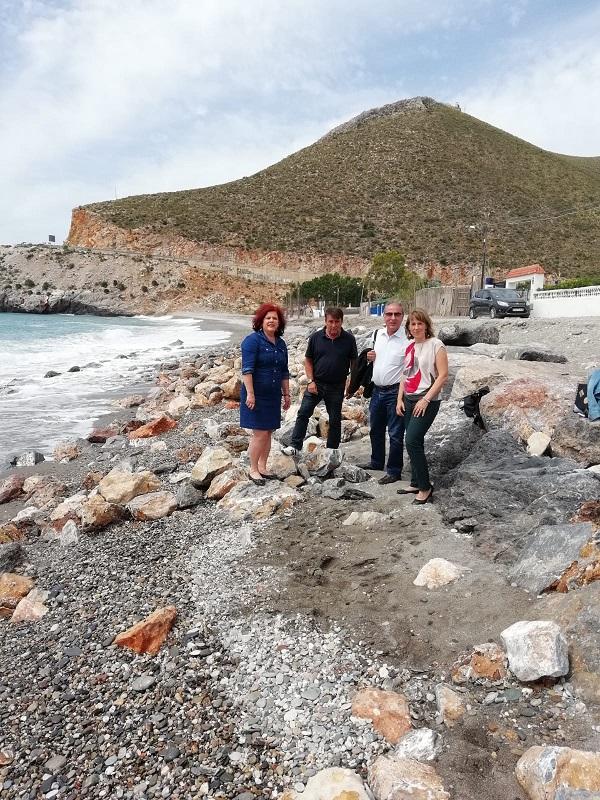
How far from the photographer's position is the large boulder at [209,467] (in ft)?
16.7

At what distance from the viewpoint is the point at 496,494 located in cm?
403

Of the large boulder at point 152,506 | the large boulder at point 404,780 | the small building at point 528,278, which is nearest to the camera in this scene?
the large boulder at point 404,780

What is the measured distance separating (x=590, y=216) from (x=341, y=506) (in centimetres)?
7093

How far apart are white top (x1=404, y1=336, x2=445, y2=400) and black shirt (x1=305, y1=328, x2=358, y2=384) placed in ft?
3.55

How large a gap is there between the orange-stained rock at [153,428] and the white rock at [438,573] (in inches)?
223

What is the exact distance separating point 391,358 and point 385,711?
131 inches

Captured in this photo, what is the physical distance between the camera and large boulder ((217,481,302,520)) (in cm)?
444

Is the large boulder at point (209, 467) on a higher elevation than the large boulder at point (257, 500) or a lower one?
higher

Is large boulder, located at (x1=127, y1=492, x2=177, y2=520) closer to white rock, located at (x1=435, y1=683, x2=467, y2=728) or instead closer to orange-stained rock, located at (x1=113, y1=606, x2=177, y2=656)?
orange-stained rock, located at (x1=113, y1=606, x2=177, y2=656)

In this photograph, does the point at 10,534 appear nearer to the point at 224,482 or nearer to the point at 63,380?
the point at 224,482

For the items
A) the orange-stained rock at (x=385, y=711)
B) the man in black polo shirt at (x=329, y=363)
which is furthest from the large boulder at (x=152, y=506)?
the orange-stained rock at (x=385, y=711)

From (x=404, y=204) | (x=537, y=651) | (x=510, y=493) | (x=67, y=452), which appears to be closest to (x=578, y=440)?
(x=510, y=493)

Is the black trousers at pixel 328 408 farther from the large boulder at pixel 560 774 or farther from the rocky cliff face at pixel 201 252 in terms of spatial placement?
the rocky cliff face at pixel 201 252

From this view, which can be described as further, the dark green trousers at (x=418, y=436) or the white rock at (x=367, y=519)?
the dark green trousers at (x=418, y=436)
